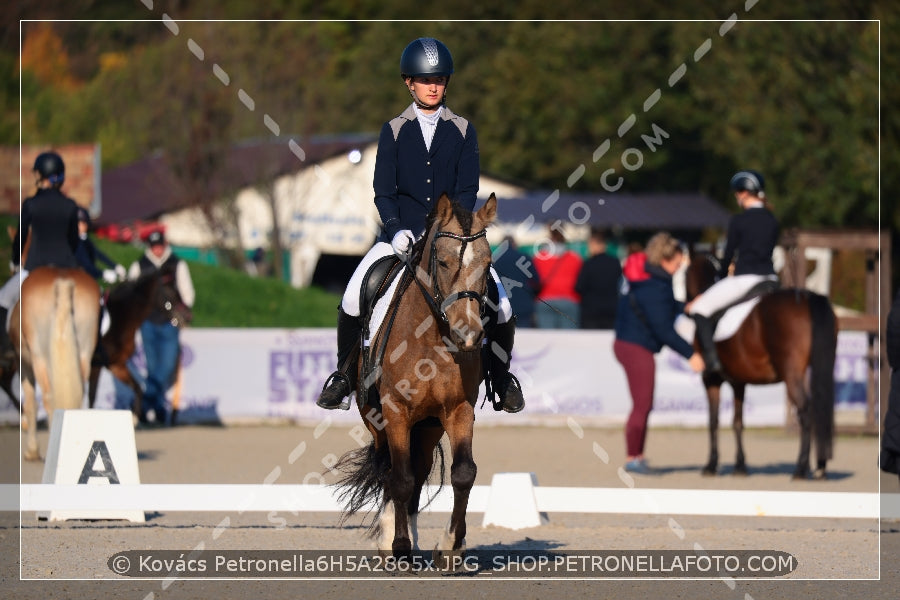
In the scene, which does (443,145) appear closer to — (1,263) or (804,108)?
(1,263)

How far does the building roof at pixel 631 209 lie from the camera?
40906 mm

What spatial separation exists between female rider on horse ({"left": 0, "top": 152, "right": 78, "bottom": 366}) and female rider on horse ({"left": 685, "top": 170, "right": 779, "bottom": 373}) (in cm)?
616

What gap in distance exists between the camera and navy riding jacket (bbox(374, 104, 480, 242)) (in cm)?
816

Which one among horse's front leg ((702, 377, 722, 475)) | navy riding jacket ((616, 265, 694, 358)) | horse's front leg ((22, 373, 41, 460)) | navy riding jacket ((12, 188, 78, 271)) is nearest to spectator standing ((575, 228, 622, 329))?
horse's front leg ((702, 377, 722, 475))

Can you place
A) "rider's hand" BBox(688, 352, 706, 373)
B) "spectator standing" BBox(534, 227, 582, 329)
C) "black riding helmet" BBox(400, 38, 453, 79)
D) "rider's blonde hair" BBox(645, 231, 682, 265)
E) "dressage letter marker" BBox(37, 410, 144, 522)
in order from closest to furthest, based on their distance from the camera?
"black riding helmet" BBox(400, 38, 453, 79)
"dressage letter marker" BBox(37, 410, 144, 522)
"rider's hand" BBox(688, 352, 706, 373)
"rider's blonde hair" BBox(645, 231, 682, 265)
"spectator standing" BBox(534, 227, 582, 329)

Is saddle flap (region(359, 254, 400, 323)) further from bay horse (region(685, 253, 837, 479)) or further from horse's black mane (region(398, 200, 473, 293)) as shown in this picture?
bay horse (region(685, 253, 837, 479))

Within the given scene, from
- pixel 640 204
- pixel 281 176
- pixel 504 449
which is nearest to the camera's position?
pixel 504 449

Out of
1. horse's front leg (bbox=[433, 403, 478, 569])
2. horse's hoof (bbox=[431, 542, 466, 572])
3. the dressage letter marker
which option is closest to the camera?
horse's front leg (bbox=[433, 403, 478, 569])

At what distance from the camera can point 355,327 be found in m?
8.42

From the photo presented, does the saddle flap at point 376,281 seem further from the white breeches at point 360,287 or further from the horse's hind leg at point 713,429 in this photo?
the horse's hind leg at point 713,429

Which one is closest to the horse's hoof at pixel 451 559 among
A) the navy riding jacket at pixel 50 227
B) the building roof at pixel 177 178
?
the navy riding jacket at pixel 50 227

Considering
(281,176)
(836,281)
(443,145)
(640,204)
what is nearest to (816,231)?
(443,145)

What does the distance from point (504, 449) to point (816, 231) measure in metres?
4.83

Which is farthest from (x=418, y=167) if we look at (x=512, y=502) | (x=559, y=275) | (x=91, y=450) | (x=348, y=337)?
(x=559, y=275)
